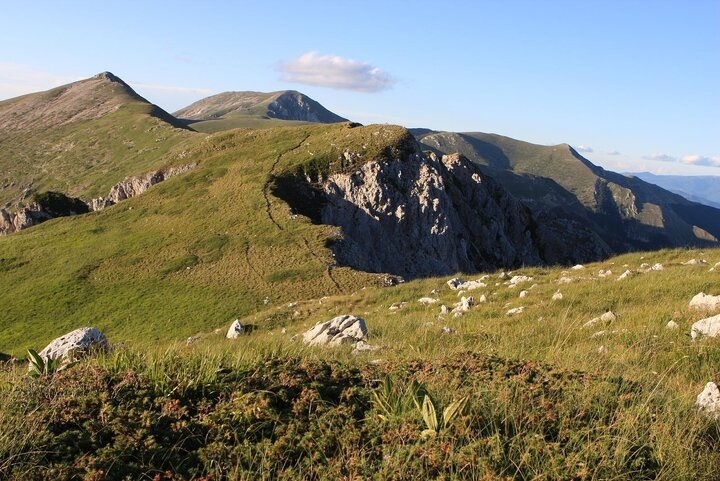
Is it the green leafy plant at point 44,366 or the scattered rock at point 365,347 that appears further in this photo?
the scattered rock at point 365,347

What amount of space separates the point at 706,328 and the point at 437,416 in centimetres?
614

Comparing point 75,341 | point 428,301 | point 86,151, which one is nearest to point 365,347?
point 75,341

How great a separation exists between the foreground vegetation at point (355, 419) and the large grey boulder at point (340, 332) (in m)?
4.00

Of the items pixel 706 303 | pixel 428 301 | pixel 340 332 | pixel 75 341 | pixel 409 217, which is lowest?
pixel 428 301

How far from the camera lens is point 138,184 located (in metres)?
79.4

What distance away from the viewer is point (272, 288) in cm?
4119

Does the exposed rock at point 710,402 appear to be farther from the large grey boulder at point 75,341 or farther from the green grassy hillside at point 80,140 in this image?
the green grassy hillside at point 80,140

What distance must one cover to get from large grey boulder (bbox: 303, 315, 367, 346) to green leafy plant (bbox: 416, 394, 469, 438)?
5936 mm

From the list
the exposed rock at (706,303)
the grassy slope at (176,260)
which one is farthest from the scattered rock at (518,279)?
the grassy slope at (176,260)

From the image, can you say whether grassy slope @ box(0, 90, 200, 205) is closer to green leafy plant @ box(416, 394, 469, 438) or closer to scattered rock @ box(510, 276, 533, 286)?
scattered rock @ box(510, 276, 533, 286)

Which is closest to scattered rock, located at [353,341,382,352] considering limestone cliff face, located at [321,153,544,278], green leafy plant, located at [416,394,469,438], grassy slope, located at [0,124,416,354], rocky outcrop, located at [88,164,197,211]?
green leafy plant, located at [416,394,469,438]

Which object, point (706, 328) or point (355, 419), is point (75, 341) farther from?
point (706, 328)

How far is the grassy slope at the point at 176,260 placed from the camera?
38.6 meters

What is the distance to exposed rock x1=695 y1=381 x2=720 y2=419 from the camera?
5152 millimetres
